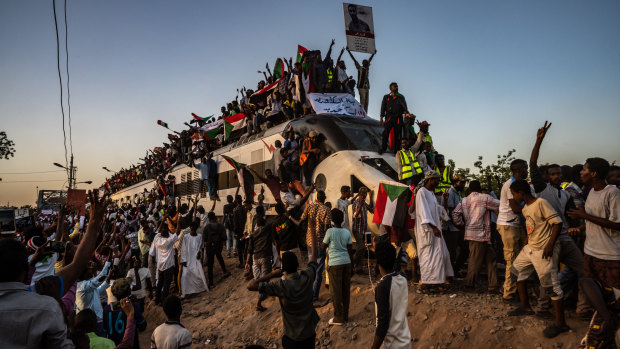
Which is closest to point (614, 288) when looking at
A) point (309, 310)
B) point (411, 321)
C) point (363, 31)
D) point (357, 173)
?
point (411, 321)

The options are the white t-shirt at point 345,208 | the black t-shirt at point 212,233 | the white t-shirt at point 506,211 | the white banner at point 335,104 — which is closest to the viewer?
the white t-shirt at point 506,211

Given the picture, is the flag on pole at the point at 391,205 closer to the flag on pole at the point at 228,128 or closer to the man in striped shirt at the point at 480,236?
the man in striped shirt at the point at 480,236

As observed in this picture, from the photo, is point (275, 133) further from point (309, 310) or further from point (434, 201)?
point (309, 310)

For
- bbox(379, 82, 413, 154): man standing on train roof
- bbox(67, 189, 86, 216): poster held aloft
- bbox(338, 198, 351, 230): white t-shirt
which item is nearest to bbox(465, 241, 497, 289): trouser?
bbox(338, 198, 351, 230): white t-shirt

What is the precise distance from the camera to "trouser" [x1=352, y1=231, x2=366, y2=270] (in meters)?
7.04

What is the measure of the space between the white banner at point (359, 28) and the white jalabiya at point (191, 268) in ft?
26.7

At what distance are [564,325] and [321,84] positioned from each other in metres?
9.08

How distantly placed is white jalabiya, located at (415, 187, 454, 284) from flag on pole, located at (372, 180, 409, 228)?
0.49 m

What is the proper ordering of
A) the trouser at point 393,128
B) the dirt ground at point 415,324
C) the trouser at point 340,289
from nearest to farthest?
the dirt ground at point 415,324, the trouser at point 340,289, the trouser at point 393,128

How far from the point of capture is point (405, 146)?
25.3ft

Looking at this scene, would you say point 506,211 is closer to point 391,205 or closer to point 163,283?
point 391,205

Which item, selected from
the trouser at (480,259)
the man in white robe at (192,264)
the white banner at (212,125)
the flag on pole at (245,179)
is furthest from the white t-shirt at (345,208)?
the white banner at (212,125)

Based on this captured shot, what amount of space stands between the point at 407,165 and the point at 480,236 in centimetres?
225

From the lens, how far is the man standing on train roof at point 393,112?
8750mm
